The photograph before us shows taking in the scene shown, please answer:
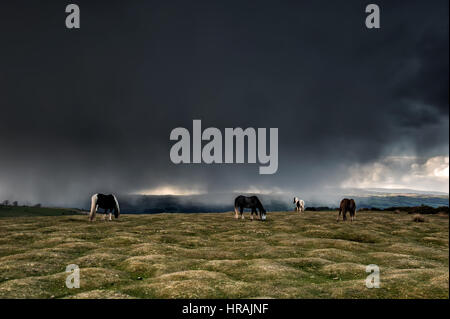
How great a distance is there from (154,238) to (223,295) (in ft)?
68.8

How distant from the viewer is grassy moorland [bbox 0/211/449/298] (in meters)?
16.8

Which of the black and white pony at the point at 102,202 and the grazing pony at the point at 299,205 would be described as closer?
the black and white pony at the point at 102,202

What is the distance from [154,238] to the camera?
3553cm

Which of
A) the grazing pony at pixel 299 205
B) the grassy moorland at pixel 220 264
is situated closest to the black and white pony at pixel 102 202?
the grassy moorland at pixel 220 264

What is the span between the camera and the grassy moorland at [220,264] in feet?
55.0

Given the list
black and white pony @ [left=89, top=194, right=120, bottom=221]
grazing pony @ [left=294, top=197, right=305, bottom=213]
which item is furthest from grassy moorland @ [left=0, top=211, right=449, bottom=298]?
grazing pony @ [left=294, top=197, right=305, bottom=213]

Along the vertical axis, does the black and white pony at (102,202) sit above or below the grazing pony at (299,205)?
above

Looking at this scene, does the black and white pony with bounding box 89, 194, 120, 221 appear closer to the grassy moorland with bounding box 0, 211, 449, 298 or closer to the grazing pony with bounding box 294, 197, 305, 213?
the grassy moorland with bounding box 0, 211, 449, 298

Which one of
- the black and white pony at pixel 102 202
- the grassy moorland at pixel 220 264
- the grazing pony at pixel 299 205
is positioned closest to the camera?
the grassy moorland at pixel 220 264

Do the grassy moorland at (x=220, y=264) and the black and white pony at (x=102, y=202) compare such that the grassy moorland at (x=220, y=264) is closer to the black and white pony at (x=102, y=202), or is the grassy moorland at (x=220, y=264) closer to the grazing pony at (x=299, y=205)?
the black and white pony at (x=102, y=202)

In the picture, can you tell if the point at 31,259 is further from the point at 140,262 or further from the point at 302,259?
the point at 302,259

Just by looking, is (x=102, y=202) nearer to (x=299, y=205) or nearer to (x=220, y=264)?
(x=220, y=264)

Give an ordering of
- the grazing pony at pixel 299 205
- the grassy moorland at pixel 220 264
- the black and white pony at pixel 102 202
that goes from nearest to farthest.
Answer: the grassy moorland at pixel 220 264 < the black and white pony at pixel 102 202 < the grazing pony at pixel 299 205
